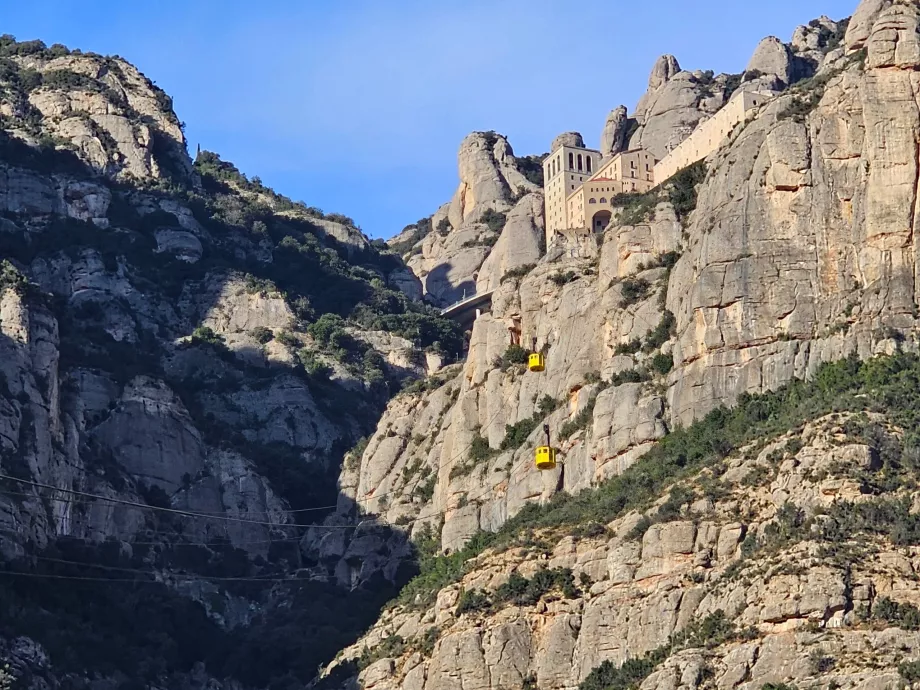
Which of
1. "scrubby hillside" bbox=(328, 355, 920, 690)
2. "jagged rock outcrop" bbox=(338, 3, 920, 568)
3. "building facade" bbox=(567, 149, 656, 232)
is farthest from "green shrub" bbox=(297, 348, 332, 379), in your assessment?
"scrubby hillside" bbox=(328, 355, 920, 690)

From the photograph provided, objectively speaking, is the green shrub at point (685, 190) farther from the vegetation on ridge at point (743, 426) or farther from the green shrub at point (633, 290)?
the vegetation on ridge at point (743, 426)

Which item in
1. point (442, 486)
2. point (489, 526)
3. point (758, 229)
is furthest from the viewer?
point (442, 486)

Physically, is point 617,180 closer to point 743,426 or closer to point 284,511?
point 284,511

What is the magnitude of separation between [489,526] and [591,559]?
18176mm

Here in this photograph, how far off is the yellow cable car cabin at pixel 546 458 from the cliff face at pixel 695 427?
2.61 feet

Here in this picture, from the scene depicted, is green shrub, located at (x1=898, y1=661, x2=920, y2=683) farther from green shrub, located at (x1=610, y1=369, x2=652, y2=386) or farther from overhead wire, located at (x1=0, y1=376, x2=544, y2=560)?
overhead wire, located at (x1=0, y1=376, x2=544, y2=560)

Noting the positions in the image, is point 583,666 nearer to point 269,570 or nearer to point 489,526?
point 489,526

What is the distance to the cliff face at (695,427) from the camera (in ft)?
347

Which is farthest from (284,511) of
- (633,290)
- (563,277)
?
(633,290)

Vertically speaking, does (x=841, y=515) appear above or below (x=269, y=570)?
below

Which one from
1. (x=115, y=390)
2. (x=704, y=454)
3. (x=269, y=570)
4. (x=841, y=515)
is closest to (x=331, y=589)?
(x=269, y=570)

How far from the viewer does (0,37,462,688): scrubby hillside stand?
5630 inches

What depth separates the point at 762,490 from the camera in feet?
375

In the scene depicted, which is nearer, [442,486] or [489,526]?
[489,526]
